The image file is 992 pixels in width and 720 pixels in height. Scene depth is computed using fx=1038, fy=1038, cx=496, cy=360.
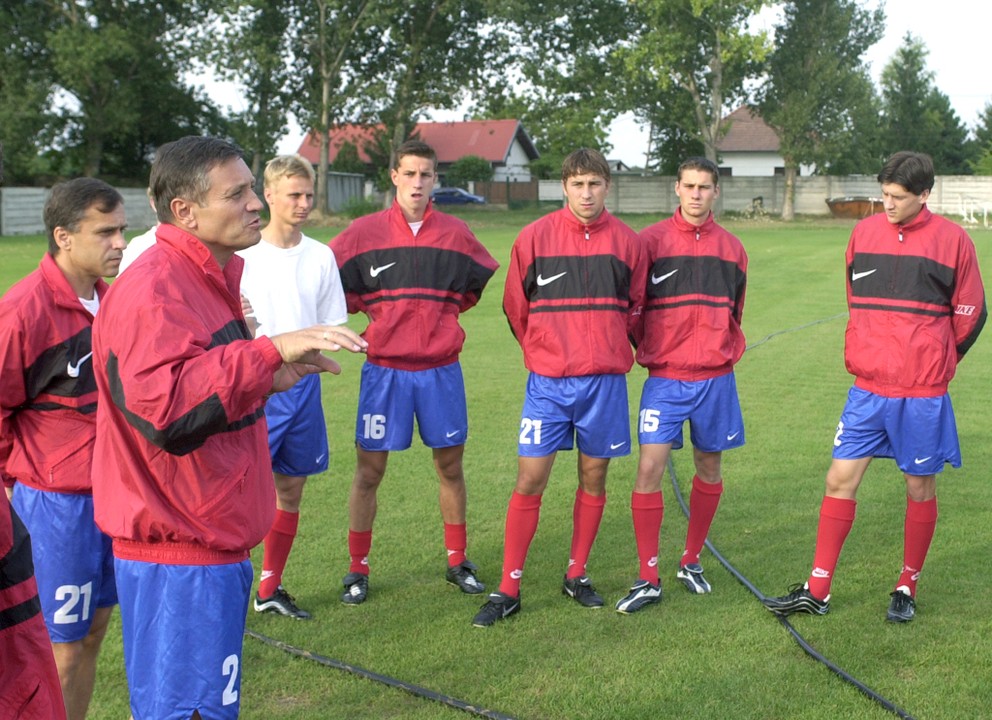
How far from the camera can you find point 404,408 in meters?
5.42

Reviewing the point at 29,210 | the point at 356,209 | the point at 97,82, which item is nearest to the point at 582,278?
the point at 29,210

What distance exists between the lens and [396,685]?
13.9 feet

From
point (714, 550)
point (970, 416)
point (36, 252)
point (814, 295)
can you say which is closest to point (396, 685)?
point (714, 550)

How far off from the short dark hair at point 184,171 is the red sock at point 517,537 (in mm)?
2884

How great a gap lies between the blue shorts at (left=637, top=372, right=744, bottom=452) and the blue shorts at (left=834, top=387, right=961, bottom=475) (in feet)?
2.06

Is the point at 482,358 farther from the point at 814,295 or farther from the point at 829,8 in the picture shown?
the point at 829,8

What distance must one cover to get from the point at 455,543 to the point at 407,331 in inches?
45.9

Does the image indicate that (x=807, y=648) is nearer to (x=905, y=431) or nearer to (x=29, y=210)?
(x=905, y=431)

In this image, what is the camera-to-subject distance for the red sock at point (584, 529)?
5.34 metres

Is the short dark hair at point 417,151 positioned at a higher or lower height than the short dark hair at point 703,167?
higher

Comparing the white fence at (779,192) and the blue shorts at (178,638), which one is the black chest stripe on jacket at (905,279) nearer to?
the blue shorts at (178,638)

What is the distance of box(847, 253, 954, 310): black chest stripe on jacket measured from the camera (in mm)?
4988

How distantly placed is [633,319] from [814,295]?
13512 millimetres

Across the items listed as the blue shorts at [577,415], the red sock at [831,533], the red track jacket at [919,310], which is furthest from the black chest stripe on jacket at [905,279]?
the blue shorts at [577,415]
